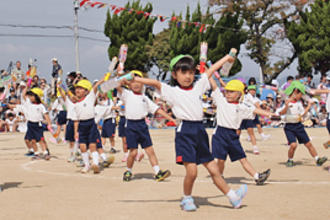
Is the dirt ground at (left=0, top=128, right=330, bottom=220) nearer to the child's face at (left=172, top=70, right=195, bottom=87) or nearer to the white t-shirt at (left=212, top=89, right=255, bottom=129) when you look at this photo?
the white t-shirt at (left=212, top=89, right=255, bottom=129)

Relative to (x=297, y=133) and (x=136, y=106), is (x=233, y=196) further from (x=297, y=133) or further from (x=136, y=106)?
(x=297, y=133)

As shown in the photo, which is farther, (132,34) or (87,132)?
(132,34)

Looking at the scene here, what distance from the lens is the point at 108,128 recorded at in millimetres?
13930

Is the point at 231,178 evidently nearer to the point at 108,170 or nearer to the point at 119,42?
the point at 108,170

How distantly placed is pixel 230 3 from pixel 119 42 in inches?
497

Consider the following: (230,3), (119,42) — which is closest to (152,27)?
(119,42)

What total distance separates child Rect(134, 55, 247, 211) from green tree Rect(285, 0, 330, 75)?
31403mm

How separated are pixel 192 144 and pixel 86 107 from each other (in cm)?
424

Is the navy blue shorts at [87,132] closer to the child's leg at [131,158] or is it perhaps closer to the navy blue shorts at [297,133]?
the child's leg at [131,158]

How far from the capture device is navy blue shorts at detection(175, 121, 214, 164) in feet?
19.0

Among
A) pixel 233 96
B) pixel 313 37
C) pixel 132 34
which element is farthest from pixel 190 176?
pixel 132 34

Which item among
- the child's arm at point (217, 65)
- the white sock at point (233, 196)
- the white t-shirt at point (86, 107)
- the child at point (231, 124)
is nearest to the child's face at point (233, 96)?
the child at point (231, 124)

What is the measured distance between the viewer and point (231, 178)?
27.9 ft

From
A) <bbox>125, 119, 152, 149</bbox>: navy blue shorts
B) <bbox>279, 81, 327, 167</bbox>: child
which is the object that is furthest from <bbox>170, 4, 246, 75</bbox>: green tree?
<bbox>125, 119, 152, 149</bbox>: navy blue shorts
